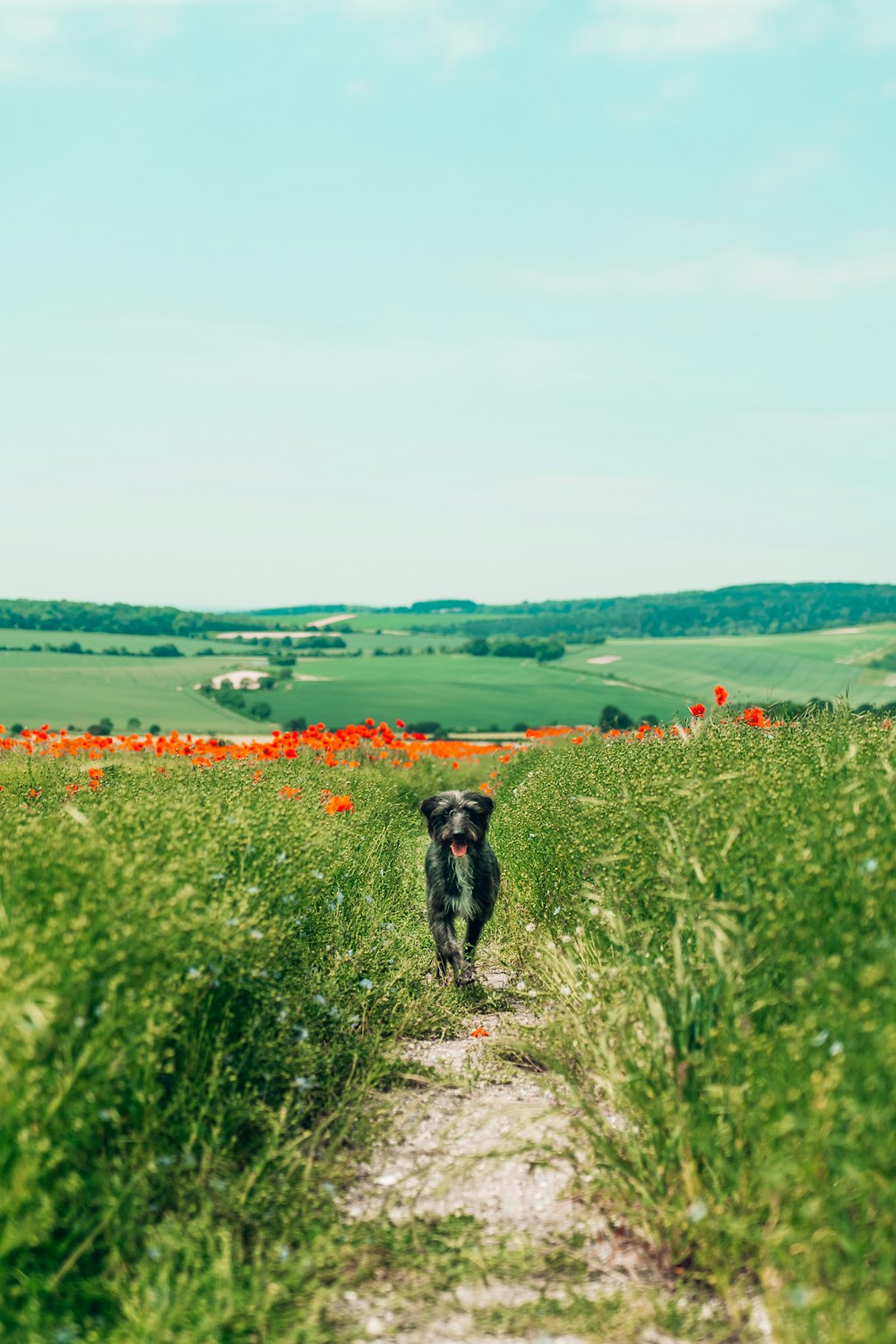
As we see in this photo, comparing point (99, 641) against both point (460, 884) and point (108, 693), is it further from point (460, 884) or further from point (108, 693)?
point (460, 884)

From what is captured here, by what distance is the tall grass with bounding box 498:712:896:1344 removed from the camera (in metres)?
2.57

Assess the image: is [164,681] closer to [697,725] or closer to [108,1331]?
[697,725]

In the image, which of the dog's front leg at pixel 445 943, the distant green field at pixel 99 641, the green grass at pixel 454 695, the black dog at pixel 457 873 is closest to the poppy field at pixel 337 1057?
the dog's front leg at pixel 445 943

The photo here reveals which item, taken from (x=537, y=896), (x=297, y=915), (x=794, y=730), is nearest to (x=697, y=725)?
(x=794, y=730)

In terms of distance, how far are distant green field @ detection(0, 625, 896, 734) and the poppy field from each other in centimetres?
2170

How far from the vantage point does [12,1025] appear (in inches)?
101

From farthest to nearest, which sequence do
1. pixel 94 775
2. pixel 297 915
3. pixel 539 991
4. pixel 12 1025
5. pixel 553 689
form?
pixel 553 689
pixel 94 775
pixel 539 991
pixel 297 915
pixel 12 1025

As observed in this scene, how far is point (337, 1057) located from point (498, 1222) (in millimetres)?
1331

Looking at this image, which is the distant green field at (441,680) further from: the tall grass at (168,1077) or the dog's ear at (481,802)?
the tall grass at (168,1077)

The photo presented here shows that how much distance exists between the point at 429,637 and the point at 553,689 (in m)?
29.7

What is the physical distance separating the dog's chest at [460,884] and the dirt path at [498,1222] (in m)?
1.71

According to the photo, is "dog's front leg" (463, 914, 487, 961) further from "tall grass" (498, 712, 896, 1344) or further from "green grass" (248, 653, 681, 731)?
"green grass" (248, 653, 681, 731)

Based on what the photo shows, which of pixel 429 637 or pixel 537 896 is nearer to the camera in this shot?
pixel 537 896

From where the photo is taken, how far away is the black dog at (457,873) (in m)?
6.76
